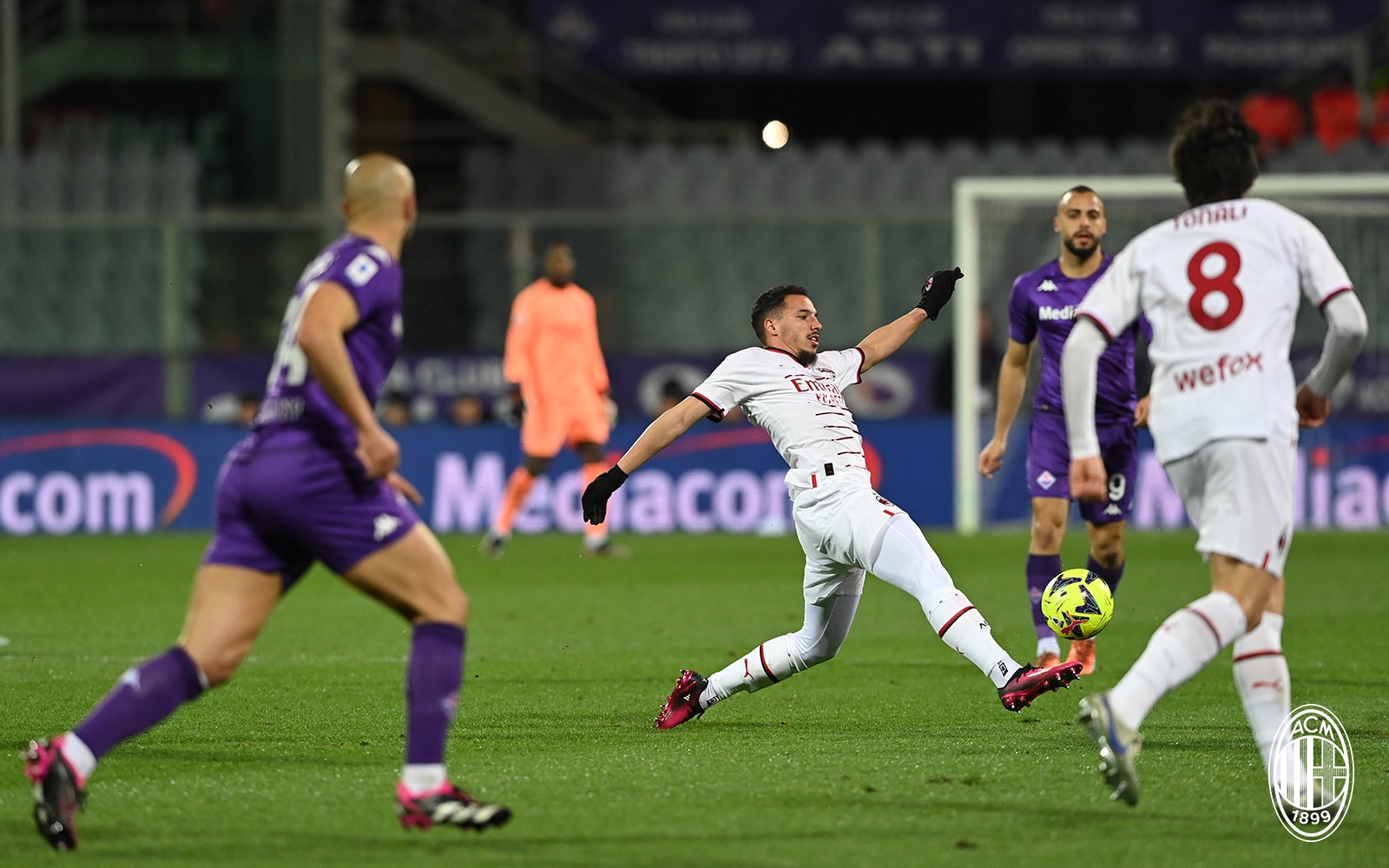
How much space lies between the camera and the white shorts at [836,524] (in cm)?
682

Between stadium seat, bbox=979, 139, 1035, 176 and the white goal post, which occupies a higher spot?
stadium seat, bbox=979, 139, 1035, 176

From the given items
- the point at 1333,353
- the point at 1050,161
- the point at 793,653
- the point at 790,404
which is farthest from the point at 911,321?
the point at 1050,161

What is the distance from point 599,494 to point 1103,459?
9.82ft

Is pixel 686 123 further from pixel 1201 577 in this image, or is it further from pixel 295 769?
pixel 295 769

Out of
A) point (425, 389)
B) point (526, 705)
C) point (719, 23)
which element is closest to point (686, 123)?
point (719, 23)

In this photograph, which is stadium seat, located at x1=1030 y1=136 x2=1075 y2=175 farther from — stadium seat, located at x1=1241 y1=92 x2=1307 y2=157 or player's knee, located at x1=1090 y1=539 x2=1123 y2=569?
player's knee, located at x1=1090 y1=539 x2=1123 y2=569

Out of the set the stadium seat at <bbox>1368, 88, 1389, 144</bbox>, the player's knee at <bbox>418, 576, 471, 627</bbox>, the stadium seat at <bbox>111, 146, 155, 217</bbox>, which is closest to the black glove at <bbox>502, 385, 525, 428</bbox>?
the stadium seat at <bbox>111, 146, 155, 217</bbox>

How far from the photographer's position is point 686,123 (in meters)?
24.5

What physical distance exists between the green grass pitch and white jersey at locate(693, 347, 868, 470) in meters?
1.03

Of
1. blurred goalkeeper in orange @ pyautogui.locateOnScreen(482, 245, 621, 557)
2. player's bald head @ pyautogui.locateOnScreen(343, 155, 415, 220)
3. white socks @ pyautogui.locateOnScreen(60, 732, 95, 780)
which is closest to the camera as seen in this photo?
white socks @ pyautogui.locateOnScreen(60, 732, 95, 780)

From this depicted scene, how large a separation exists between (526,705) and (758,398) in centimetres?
168

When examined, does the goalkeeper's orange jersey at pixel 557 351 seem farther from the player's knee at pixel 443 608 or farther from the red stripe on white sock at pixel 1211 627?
the red stripe on white sock at pixel 1211 627

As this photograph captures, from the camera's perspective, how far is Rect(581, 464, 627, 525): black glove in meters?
6.42

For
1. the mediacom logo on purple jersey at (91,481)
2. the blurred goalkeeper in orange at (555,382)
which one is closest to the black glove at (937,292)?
the blurred goalkeeper in orange at (555,382)
